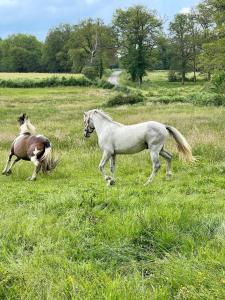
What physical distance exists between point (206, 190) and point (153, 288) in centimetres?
543

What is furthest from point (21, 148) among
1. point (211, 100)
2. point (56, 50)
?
point (56, 50)

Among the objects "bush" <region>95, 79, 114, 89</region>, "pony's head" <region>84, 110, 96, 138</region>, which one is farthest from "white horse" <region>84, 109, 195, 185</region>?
"bush" <region>95, 79, 114, 89</region>

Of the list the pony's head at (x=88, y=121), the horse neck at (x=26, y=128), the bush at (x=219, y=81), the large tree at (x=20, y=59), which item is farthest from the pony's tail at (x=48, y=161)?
the large tree at (x=20, y=59)

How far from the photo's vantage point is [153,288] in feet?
14.1

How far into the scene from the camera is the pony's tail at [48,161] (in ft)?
40.8

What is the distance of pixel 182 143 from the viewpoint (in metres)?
11.1

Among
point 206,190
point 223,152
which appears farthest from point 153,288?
point 223,152

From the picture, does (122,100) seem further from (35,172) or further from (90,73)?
(90,73)

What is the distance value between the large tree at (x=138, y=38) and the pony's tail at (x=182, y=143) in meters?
73.9

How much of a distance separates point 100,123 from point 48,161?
221 cm

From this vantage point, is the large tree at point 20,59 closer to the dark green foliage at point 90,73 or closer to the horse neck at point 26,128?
the dark green foliage at point 90,73

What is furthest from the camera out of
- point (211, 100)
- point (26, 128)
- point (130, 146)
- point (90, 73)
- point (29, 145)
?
point (90, 73)

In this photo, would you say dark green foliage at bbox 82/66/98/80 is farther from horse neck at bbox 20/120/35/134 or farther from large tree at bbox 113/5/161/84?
horse neck at bbox 20/120/35/134

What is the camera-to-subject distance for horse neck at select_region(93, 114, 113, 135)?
11.5 metres
